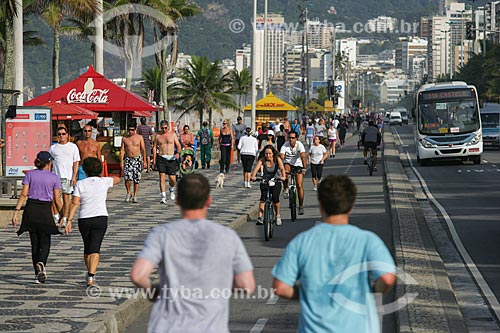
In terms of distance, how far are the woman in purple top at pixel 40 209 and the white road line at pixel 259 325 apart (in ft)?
10.8

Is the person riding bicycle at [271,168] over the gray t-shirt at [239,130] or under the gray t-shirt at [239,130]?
under

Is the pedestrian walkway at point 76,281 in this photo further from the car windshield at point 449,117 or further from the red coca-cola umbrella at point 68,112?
the car windshield at point 449,117

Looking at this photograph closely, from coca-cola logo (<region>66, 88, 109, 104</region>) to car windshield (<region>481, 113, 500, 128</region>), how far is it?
1177 inches

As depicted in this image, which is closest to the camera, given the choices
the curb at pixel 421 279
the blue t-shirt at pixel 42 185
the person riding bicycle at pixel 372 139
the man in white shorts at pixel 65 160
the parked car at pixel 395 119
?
the curb at pixel 421 279

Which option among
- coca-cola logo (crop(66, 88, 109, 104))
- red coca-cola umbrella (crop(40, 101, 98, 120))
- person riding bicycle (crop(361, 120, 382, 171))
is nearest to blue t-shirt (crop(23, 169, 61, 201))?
red coca-cola umbrella (crop(40, 101, 98, 120))

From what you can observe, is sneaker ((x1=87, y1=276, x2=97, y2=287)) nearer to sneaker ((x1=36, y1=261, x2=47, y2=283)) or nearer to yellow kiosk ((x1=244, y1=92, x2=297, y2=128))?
sneaker ((x1=36, y1=261, x2=47, y2=283))

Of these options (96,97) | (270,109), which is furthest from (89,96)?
(270,109)

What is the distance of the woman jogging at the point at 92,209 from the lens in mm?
12695

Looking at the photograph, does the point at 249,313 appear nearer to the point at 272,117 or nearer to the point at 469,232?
the point at 469,232

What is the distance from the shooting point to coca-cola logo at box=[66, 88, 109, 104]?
33312mm

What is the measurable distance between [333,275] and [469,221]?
15750 millimetres

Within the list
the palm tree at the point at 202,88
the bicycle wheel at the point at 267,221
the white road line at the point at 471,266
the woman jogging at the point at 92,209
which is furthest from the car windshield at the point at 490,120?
the woman jogging at the point at 92,209

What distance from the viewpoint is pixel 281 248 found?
17391 millimetres

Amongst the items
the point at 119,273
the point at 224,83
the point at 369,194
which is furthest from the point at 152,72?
the point at 119,273
